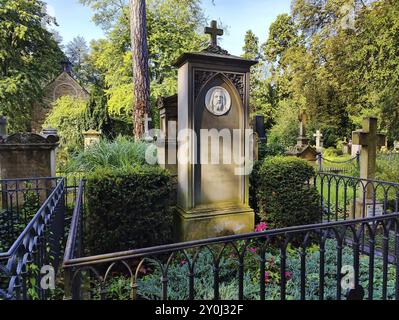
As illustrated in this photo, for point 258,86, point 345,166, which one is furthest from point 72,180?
point 258,86

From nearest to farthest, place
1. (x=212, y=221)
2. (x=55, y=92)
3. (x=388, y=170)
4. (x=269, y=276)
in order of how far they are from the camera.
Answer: (x=269, y=276)
(x=212, y=221)
(x=388, y=170)
(x=55, y=92)

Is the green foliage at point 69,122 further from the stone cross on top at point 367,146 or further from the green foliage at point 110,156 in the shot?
the stone cross on top at point 367,146

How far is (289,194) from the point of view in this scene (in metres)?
4.53

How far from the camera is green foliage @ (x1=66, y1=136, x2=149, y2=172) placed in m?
4.97

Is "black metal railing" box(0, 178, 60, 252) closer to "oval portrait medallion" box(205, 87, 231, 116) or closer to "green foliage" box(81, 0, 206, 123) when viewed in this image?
"oval portrait medallion" box(205, 87, 231, 116)

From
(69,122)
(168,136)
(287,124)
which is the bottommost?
(168,136)

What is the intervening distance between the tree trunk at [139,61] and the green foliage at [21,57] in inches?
469

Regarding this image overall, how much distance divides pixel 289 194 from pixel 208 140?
1538 millimetres

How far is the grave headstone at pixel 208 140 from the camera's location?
13.8 ft

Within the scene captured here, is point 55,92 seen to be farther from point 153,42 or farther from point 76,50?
point 76,50

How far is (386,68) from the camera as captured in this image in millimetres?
9859
